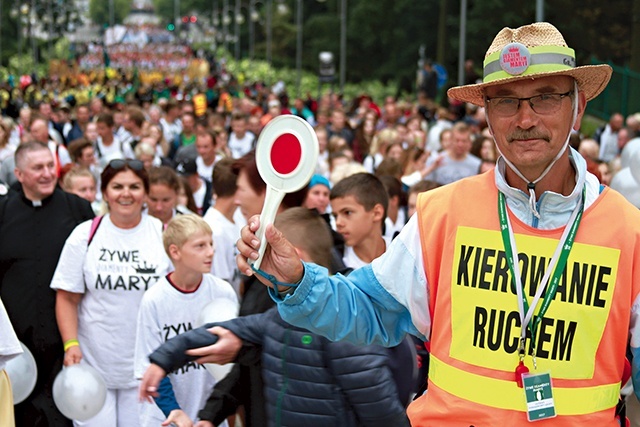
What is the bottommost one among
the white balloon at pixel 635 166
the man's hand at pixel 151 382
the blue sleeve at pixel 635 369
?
the man's hand at pixel 151 382

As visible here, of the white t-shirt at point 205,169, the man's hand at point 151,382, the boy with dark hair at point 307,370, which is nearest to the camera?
the man's hand at point 151,382

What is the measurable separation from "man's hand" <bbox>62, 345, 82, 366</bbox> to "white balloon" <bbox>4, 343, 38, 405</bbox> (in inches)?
9.2

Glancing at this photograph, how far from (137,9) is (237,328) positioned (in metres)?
182

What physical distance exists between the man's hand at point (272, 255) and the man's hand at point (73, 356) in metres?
3.65

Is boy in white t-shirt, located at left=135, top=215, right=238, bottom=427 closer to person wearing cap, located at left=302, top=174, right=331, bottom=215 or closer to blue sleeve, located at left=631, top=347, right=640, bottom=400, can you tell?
person wearing cap, located at left=302, top=174, right=331, bottom=215

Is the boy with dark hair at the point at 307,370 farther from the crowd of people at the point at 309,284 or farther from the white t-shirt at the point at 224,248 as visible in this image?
the white t-shirt at the point at 224,248

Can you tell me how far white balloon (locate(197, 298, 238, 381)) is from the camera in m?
5.55

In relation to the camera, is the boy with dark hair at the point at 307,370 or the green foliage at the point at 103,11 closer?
the boy with dark hair at the point at 307,370

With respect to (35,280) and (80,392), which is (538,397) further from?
(35,280)

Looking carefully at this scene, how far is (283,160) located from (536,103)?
29.8 inches

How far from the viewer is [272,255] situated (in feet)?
10.5

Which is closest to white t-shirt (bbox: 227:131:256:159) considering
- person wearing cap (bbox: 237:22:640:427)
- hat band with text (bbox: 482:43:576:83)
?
person wearing cap (bbox: 237:22:640:427)

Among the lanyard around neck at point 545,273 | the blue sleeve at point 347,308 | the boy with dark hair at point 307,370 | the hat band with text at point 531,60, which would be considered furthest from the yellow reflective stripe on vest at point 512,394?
the boy with dark hair at point 307,370

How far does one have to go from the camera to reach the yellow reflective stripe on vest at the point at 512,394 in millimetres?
3135
